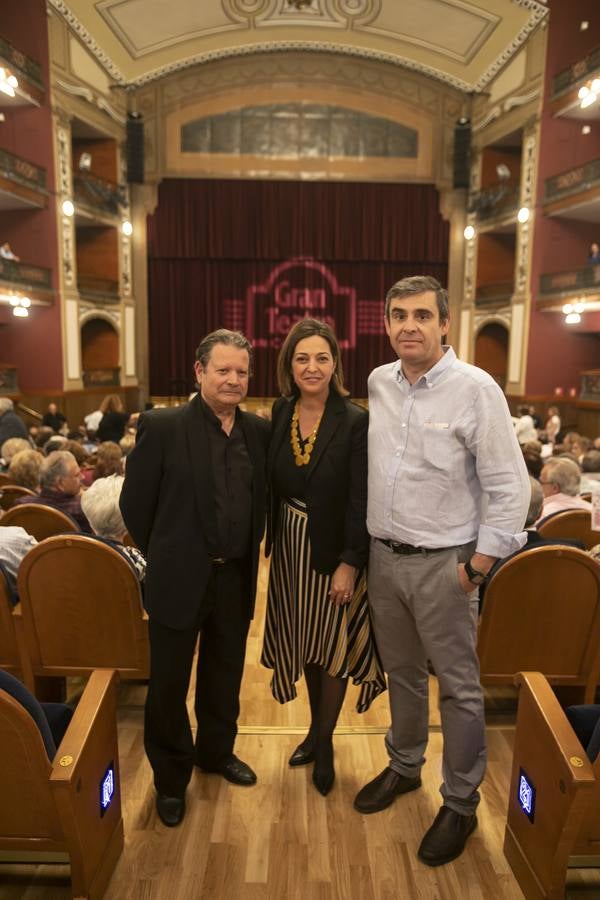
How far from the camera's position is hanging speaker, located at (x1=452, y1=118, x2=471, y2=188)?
13.4m

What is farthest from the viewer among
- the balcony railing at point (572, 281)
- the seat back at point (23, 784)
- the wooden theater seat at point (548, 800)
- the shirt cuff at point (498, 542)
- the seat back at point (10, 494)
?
the balcony railing at point (572, 281)

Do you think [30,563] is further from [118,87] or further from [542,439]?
[118,87]

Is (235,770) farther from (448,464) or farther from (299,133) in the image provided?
(299,133)

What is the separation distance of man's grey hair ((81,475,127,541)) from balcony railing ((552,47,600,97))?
1068 centimetres

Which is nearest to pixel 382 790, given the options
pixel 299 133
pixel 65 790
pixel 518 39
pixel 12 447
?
pixel 65 790

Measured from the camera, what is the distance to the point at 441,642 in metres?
2.02

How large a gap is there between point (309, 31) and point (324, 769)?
1401 centimetres

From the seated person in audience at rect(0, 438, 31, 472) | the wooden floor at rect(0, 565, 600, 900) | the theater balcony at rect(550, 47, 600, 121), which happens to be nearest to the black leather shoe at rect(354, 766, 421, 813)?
the wooden floor at rect(0, 565, 600, 900)

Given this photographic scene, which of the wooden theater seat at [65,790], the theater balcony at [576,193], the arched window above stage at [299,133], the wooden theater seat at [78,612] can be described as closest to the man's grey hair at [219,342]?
the wooden theater seat at [78,612]

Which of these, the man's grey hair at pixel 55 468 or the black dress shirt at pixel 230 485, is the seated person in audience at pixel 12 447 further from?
the black dress shirt at pixel 230 485

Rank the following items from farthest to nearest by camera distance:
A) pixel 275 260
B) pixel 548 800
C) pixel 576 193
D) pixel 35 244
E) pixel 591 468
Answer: pixel 275 260, pixel 35 244, pixel 576 193, pixel 591 468, pixel 548 800

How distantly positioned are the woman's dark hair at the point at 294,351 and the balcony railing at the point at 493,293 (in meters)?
11.5

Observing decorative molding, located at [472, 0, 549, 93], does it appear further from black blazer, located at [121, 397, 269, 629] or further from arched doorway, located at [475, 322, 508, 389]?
black blazer, located at [121, 397, 269, 629]

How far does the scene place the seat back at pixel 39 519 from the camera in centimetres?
290
